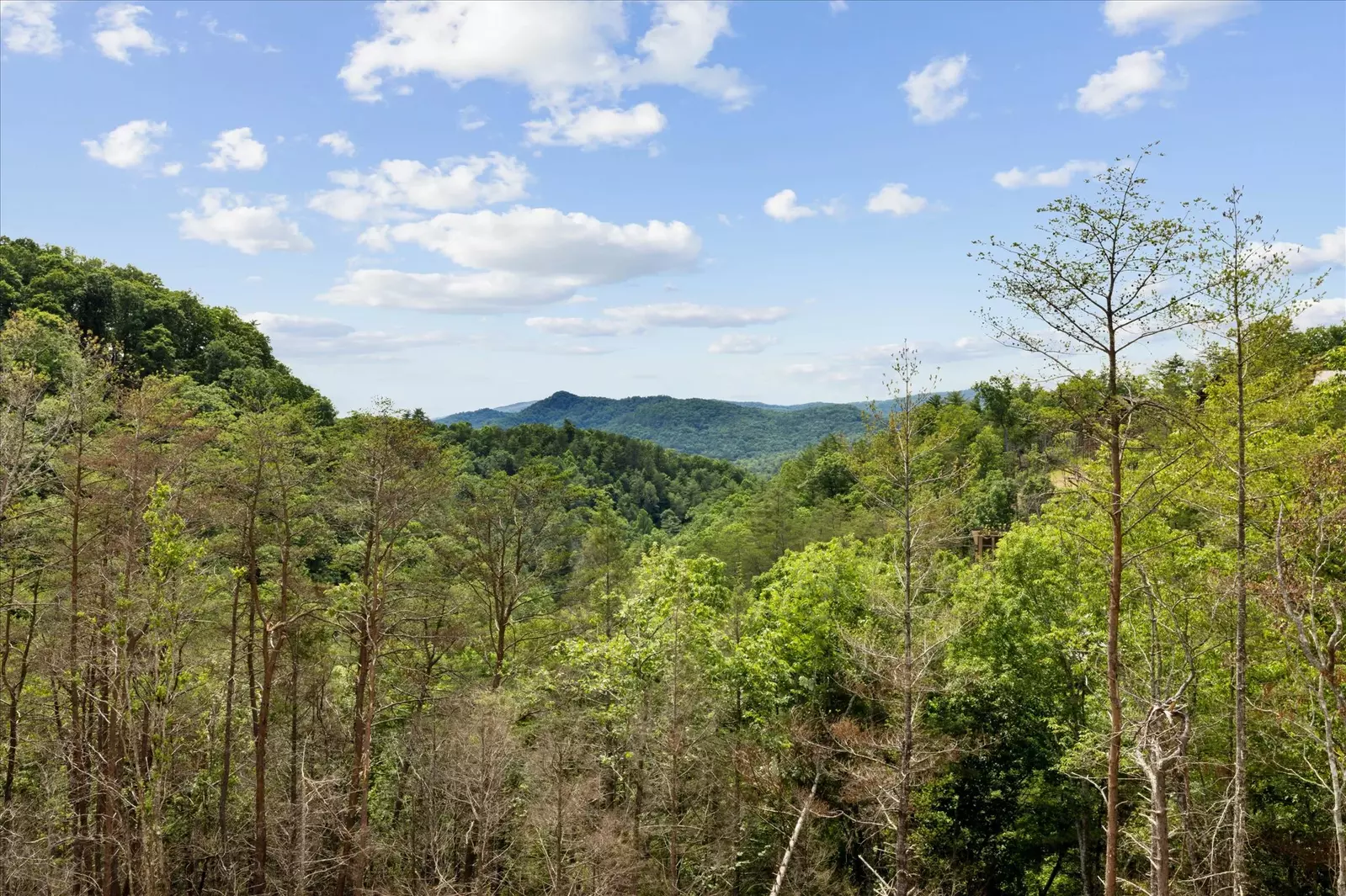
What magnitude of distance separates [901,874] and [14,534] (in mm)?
17470

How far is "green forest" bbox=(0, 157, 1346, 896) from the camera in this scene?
11.3 metres

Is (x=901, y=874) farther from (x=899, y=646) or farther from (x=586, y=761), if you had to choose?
(x=586, y=761)

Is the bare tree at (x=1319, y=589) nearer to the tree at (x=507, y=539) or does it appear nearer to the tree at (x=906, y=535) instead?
the tree at (x=906, y=535)

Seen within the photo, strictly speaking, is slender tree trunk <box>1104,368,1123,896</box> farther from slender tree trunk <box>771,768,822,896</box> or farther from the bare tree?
slender tree trunk <box>771,768,822,896</box>

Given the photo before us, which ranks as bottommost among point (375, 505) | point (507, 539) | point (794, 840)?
point (794, 840)

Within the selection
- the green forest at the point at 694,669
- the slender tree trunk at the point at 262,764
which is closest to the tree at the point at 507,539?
the green forest at the point at 694,669

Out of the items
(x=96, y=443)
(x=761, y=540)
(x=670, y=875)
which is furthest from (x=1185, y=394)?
(x=761, y=540)

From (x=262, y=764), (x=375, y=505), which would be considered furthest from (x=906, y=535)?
(x=262, y=764)

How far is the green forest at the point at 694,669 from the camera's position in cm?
1127

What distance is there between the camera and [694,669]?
1598cm

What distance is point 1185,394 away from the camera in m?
12.5

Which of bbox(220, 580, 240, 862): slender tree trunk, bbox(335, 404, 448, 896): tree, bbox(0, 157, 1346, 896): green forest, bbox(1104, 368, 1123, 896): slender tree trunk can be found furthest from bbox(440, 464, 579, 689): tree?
bbox(1104, 368, 1123, 896): slender tree trunk

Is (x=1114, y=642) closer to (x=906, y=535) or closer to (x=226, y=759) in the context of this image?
(x=906, y=535)

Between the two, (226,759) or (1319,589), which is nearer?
(1319,589)
